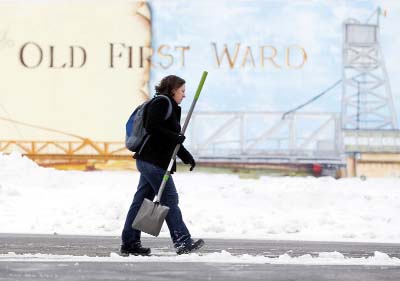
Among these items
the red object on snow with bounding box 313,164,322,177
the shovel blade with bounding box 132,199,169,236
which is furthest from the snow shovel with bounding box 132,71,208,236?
the red object on snow with bounding box 313,164,322,177

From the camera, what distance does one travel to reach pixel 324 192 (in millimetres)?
20156

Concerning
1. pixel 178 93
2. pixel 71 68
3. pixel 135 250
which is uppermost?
pixel 71 68

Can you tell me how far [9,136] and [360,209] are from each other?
1051cm

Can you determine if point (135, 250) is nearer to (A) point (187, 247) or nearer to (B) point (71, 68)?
(A) point (187, 247)

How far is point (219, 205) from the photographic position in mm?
19109

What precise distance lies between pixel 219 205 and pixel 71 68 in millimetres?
8271

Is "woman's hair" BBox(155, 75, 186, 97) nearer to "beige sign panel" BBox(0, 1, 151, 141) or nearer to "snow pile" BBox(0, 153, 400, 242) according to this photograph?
"snow pile" BBox(0, 153, 400, 242)

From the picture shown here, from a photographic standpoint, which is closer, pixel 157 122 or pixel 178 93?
pixel 157 122

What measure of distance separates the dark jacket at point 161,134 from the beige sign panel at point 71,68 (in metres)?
16.5

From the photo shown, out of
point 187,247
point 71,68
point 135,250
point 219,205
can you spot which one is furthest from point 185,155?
point 71,68

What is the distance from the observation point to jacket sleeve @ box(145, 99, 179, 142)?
29.2 feet

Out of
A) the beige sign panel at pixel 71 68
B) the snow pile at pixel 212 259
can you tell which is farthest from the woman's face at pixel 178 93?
the beige sign panel at pixel 71 68

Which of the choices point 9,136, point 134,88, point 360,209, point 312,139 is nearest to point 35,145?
point 9,136

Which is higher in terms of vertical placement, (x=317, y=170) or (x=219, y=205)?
(x=317, y=170)
